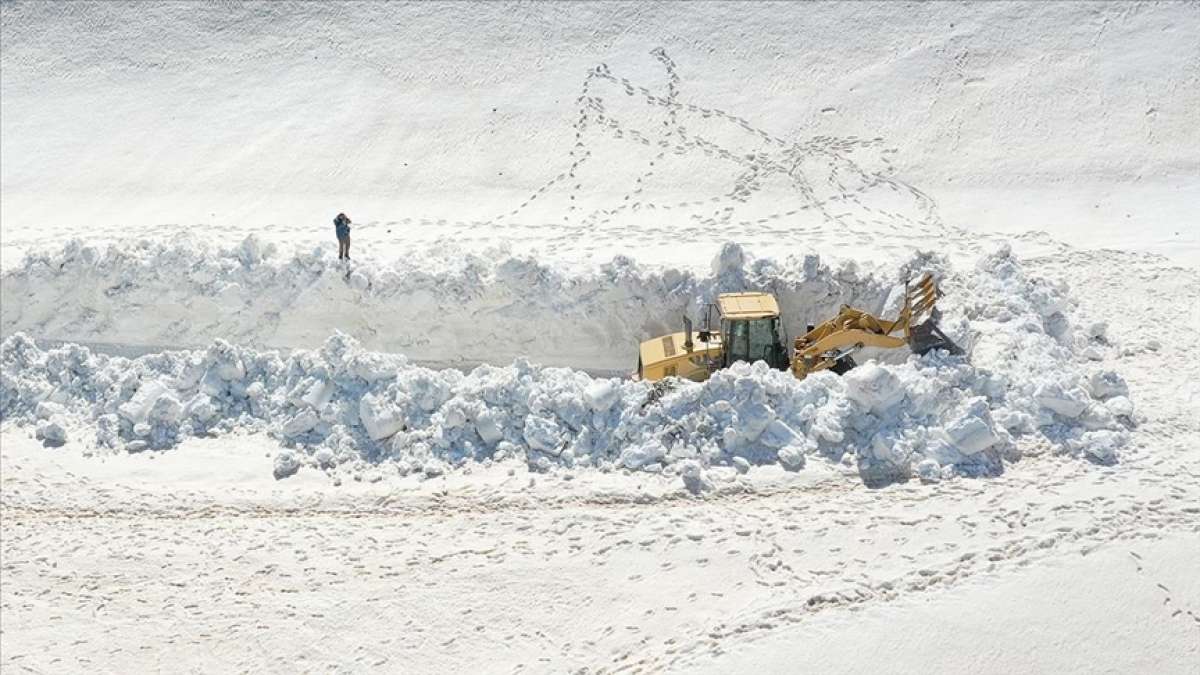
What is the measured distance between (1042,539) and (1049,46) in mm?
13552

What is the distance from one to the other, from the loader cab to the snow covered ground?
0.95m

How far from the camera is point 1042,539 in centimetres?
1092

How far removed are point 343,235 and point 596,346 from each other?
3506mm

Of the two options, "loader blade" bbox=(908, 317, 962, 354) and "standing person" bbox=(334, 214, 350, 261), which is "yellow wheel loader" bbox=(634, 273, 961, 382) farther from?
"standing person" bbox=(334, 214, 350, 261)

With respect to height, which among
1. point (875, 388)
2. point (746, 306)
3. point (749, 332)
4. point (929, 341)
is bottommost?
point (875, 388)

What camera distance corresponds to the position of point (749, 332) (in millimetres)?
13438

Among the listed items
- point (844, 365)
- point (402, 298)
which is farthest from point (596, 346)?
point (844, 365)

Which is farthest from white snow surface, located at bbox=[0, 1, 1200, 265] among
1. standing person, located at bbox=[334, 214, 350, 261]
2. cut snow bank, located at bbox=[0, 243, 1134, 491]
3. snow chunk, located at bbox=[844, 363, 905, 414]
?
snow chunk, located at bbox=[844, 363, 905, 414]

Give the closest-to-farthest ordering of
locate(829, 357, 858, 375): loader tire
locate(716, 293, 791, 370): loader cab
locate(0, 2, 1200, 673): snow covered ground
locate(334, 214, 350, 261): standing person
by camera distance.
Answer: locate(0, 2, 1200, 673): snow covered ground, locate(716, 293, 791, 370): loader cab, locate(829, 357, 858, 375): loader tire, locate(334, 214, 350, 261): standing person

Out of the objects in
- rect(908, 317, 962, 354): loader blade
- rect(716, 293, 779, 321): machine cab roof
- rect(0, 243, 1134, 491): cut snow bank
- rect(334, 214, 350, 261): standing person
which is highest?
rect(334, 214, 350, 261): standing person

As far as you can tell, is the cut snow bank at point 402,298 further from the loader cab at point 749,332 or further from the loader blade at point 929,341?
the loader blade at point 929,341

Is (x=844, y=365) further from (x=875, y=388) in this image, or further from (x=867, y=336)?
(x=875, y=388)

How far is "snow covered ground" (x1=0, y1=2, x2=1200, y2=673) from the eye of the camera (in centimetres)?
1095

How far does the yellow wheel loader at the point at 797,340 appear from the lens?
1330 centimetres
